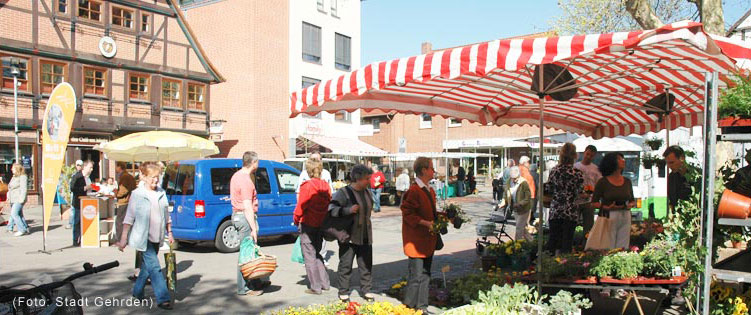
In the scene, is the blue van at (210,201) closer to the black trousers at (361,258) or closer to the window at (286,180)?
the window at (286,180)

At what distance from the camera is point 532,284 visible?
5945mm

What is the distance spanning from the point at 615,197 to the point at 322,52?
90.7 feet

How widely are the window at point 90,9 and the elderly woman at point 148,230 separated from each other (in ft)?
67.3

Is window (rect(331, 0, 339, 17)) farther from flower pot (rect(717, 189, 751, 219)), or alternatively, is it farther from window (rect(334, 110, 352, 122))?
flower pot (rect(717, 189, 751, 219))

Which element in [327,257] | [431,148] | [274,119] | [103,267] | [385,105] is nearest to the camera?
[103,267]

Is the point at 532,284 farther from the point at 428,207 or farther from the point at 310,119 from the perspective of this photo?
the point at 310,119

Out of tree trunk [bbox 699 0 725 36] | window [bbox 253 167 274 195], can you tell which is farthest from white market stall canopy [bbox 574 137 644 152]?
window [bbox 253 167 274 195]

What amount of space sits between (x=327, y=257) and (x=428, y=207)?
177 inches

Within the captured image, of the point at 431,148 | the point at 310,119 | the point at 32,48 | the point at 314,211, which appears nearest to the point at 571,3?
the point at 310,119

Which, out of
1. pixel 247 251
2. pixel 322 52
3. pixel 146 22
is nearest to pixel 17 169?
pixel 247 251

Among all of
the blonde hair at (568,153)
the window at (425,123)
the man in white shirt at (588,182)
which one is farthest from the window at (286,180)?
the window at (425,123)

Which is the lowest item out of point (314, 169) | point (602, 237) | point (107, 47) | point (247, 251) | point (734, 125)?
point (247, 251)

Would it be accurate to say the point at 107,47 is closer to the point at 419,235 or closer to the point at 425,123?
the point at 419,235

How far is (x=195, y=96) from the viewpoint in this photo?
91.9ft
